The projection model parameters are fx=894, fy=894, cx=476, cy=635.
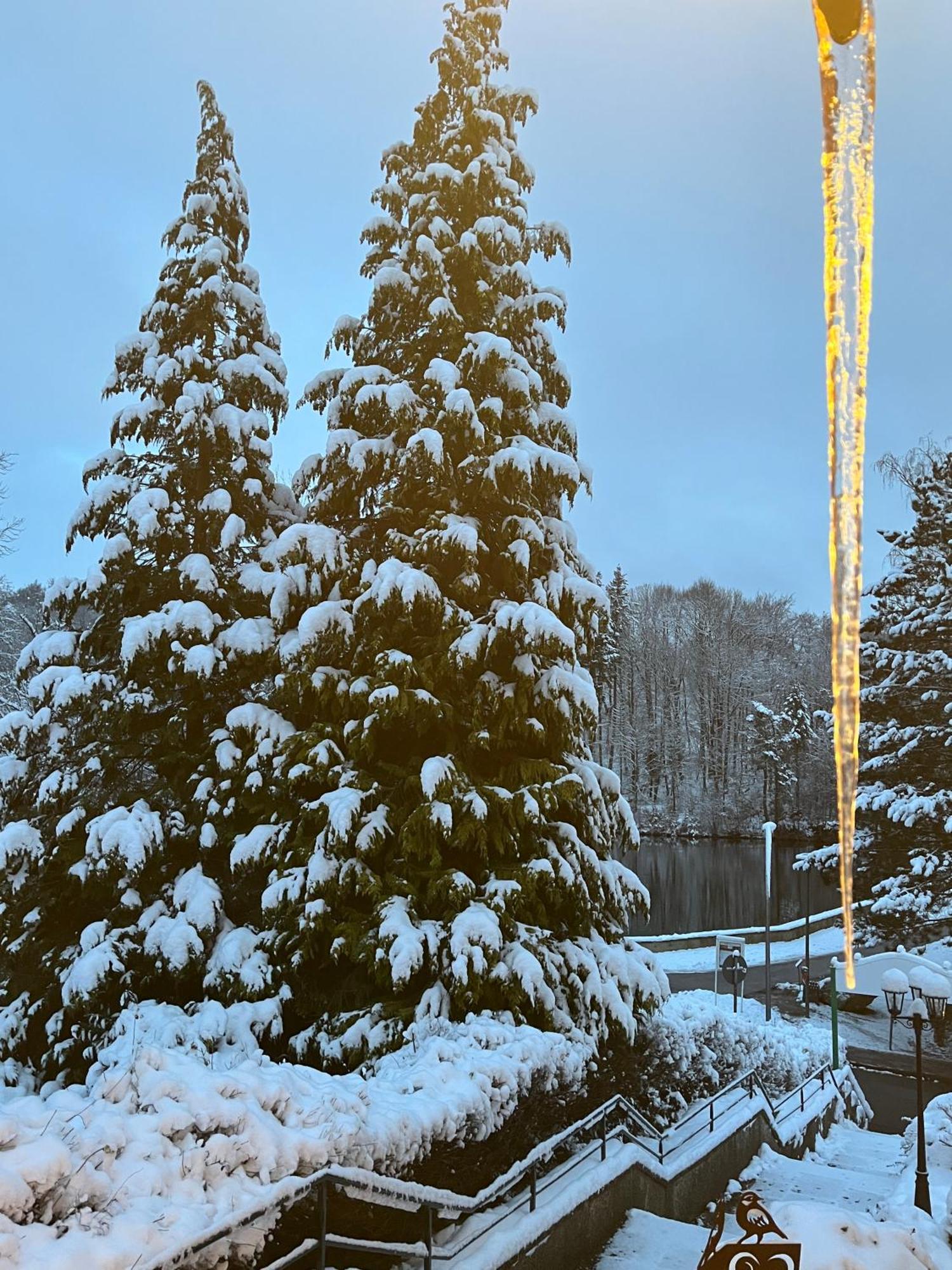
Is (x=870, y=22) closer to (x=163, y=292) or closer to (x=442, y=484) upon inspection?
(x=442, y=484)

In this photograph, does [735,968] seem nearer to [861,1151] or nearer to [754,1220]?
[861,1151]

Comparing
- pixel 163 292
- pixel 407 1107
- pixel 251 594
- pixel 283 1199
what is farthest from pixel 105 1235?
pixel 163 292

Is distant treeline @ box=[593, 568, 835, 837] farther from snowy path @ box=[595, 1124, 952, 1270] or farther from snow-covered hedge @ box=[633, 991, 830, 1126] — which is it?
snowy path @ box=[595, 1124, 952, 1270]

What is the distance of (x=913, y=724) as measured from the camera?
2411cm

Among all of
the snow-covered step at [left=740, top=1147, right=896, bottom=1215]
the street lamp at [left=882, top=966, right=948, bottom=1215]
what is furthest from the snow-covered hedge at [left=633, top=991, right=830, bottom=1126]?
the street lamp at [left=882, top=966, right=948, bottom=1215]

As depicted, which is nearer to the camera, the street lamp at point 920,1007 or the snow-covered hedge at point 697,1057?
the street lamp at point 920,1007

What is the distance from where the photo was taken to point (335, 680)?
978 cm

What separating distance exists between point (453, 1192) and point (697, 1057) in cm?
608

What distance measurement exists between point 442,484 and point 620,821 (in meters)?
4.45

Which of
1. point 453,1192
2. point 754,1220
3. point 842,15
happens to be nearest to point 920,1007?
point 453,1192

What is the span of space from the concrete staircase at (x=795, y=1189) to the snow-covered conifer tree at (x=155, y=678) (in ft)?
13.6

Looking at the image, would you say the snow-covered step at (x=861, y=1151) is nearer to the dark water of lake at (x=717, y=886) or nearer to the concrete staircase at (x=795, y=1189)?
the concrete staircase at (x=795, y=1189)

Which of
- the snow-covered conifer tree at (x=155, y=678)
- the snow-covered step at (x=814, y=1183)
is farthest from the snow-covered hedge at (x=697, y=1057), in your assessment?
the snow-covered conifer tree at (x=155, y=678)

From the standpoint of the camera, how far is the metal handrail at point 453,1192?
179 inches
